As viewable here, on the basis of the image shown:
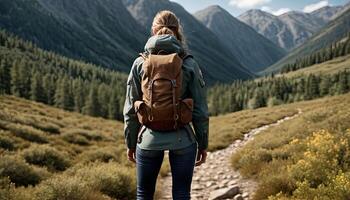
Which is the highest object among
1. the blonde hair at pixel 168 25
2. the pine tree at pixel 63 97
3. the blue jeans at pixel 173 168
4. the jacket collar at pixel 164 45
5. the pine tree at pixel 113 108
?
the blonde hair at pixel 168 25

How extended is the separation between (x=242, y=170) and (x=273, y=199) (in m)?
5.02

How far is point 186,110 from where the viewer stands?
206 inches

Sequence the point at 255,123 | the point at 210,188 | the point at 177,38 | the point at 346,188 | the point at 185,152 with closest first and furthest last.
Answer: the point at 185,152 < the point at 177,38 < the point at 346,188 < the point at 210,188 < the point at 255,123

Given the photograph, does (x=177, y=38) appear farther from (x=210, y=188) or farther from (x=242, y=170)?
(x=242, y=170)

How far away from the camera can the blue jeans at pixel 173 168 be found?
5358mm

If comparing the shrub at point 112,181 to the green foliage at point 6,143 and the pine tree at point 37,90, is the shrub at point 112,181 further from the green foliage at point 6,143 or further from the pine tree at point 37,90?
the pine tree at point 37,90

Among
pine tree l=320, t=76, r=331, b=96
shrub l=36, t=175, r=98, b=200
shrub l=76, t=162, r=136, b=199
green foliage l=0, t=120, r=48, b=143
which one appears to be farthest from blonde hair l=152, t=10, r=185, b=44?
pine tree l=320, t=76, r=331, b=96

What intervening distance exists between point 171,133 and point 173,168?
0.53 meters

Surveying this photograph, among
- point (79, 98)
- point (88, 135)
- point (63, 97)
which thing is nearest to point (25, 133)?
point (88, 135)

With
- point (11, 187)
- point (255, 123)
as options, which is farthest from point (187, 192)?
point (255, 123)

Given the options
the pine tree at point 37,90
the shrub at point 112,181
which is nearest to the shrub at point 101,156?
the shrub at point 112,181

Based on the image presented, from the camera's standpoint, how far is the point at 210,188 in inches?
500

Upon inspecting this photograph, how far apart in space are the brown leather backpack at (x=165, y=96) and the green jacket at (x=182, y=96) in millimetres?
125

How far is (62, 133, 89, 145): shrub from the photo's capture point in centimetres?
2477
